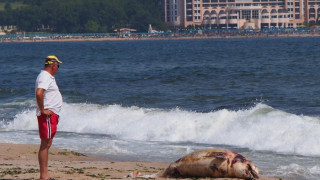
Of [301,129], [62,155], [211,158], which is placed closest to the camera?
[211,158]

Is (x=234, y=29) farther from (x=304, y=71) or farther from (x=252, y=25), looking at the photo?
(x=304, y=71)

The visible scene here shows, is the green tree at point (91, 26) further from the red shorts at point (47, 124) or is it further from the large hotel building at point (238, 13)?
the red shorts at point (47, 124)

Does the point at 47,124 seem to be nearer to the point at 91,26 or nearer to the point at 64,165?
the point at 64,165

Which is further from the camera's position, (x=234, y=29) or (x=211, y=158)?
(x=234, y=29)

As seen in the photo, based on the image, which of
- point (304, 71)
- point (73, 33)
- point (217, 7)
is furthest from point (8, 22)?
point (304, 71)

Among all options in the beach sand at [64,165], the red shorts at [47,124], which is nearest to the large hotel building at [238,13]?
the beach sand at [64,165]

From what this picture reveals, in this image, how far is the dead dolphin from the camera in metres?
9.77

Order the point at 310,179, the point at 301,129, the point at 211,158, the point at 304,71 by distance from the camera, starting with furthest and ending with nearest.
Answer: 1. the point at 304,71
2. the point at 301,129
3. the point at 310,179
4. the point at 211,158

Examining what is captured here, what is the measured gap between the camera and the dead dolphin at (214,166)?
9773 mm

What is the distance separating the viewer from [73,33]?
18200 centimetres

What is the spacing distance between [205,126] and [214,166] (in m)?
7.46

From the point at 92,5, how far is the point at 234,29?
36568mm

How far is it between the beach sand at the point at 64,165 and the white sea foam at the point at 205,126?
360 centimetres

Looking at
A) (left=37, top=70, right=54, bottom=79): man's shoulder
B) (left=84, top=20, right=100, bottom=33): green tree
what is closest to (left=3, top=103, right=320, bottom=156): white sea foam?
(left=37, top=70, right=54, bottom=79): man's shoulder
